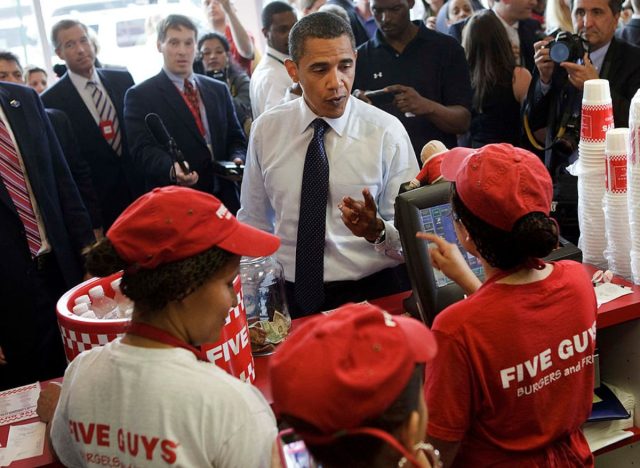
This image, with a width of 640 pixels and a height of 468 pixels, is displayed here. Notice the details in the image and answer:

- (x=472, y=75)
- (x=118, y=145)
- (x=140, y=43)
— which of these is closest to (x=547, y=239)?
(x=472, y=75)

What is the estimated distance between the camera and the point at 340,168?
255 centimetres

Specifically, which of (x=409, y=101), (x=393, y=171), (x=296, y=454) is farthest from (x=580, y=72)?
(x=296, y=454)

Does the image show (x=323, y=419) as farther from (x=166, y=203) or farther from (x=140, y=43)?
(x=140, y=43)

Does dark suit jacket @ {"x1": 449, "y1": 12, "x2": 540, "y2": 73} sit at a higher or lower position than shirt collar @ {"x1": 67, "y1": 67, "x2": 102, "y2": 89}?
lower

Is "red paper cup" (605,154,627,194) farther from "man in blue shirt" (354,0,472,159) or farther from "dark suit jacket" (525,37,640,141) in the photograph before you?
"man in blue shirt" (354,0,472,159)

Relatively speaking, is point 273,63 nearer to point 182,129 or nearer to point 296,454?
point 182,129

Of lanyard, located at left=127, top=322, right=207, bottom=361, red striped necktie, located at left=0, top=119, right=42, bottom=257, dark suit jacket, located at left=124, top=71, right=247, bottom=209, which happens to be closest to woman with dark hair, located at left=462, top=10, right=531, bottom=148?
dark suit jacket, located at left=124, top=71, right=247, bottom=209

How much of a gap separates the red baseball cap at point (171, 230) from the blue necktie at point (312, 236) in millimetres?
1079

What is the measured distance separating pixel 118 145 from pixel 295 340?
137 inches

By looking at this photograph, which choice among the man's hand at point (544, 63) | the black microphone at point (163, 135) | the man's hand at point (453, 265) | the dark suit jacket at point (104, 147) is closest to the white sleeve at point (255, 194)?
the black microphone at point (163, 135)

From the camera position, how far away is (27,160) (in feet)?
9.76

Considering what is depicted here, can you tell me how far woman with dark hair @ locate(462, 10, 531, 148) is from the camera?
4172mm

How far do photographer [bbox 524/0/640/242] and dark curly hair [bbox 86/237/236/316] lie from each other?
1.89 metres

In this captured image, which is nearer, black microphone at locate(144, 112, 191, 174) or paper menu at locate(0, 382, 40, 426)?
paper menu at locate(0, 382, 40, 426)
